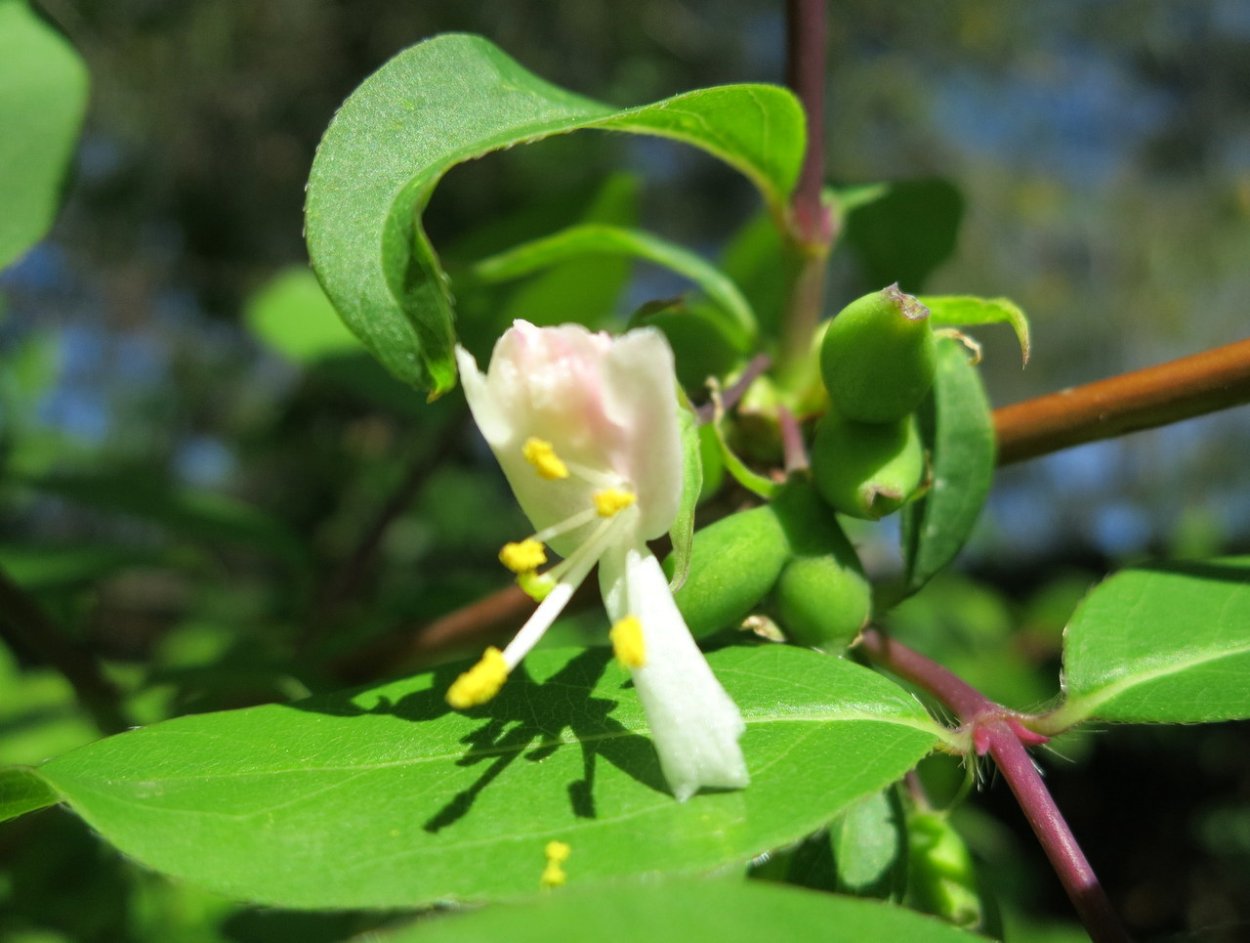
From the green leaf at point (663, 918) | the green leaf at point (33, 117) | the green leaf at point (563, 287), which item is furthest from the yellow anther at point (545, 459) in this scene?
the green leaf at point (563, 287)

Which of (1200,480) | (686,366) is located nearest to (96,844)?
(686,366)

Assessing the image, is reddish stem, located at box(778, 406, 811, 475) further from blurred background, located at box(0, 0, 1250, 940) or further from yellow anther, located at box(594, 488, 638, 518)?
blurred background, located at box(0, 0, 1250, 940)

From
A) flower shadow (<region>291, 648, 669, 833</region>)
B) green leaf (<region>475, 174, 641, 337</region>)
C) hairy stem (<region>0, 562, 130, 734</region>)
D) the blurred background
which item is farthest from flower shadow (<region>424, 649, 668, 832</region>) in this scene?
Result: the blurred background

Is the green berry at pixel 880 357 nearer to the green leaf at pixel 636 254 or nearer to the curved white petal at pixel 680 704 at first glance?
the curved white petal at pixel 680 704

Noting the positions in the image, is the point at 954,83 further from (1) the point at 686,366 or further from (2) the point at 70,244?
(1) the point at 686,366

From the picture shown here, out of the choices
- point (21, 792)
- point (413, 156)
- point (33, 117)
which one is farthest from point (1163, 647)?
point (33, 117)

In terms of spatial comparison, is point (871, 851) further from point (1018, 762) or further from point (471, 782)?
point (471, 782)
